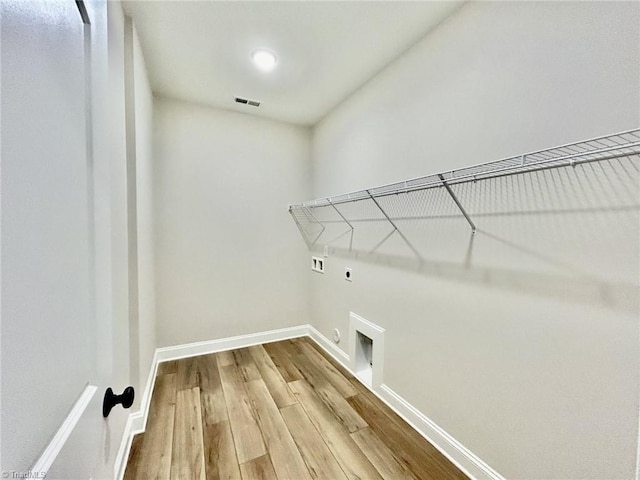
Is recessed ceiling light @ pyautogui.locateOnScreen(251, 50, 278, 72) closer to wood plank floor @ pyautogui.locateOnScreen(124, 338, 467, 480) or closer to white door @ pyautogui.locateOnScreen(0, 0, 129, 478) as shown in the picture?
white door @ pyautogui.locateOnScreen(0, 0, 129, 478)

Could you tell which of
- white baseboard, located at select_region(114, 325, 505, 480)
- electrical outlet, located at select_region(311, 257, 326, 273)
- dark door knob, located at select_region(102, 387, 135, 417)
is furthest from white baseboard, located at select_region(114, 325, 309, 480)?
dark door knob, located at select_region(102, 387, 135, 417)

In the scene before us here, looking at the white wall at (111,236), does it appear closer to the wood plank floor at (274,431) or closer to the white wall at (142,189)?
the white wall at (142,189)

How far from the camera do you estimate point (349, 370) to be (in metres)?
2.23

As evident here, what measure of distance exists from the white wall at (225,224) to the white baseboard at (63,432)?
6.74 ft

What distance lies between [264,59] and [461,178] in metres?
1.55

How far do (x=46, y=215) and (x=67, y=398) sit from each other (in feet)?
1.03

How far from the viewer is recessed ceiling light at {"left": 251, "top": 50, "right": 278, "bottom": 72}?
1740mm

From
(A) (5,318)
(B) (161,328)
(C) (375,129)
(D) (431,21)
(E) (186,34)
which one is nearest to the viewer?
(A) (5,318)

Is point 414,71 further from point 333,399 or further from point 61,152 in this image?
point 333,399

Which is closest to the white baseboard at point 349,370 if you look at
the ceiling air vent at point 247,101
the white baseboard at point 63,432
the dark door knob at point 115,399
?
the dark door knob at point 115,399

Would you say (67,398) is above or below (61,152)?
below

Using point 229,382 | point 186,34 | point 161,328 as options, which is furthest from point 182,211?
point 229,382

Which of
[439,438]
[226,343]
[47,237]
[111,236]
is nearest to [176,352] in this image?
[226,343]

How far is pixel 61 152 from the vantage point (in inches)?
17.5
